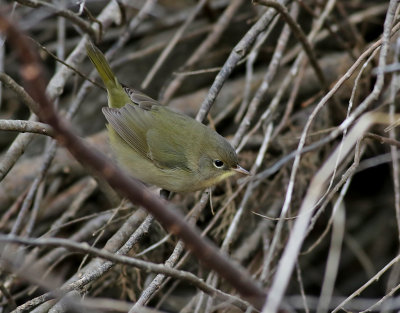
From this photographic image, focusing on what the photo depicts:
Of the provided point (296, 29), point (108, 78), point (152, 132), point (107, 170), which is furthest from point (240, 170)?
point (107, 170)

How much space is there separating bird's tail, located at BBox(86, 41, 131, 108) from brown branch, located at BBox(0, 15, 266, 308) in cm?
281

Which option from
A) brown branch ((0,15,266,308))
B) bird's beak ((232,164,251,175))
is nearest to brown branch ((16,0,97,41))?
bird's beak ((232,164,251,175))

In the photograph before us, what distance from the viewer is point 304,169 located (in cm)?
436

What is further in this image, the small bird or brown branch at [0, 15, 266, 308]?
the small bird

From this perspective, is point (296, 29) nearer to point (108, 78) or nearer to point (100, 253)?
point (108, 78)

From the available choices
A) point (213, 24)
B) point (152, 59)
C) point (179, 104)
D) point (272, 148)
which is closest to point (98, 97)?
point (152, 59)

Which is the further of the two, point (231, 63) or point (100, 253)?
point (231, 63)

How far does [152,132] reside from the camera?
13.7 ft

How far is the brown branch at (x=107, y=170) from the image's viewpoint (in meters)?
1.02

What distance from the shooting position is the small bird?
3.85m

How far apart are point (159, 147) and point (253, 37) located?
1107 millimetres

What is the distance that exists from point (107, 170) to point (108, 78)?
3125 millimetres

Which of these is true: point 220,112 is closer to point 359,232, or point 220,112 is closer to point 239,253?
point 239,253

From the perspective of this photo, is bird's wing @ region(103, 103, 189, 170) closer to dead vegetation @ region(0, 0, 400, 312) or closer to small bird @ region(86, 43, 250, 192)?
small bird @ region(86, 43, 250, 192)
